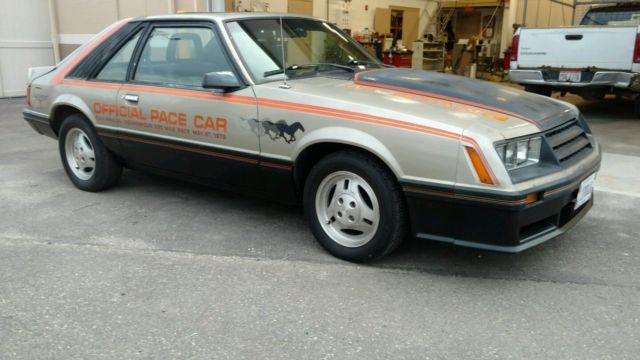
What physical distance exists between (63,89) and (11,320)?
111 inches

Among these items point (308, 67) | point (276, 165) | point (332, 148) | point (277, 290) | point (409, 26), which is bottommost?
point (277, 290)

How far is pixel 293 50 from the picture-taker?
4355mm

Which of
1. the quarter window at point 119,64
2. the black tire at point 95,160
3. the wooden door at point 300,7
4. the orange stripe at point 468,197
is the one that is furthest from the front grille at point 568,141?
the wooden door at point 300,7

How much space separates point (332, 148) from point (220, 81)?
2.94ft

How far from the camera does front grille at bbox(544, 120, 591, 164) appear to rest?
344cm

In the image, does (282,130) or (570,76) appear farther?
(570,76)

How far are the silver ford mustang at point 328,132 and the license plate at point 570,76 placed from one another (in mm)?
5710

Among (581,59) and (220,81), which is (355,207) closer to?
(220,81)

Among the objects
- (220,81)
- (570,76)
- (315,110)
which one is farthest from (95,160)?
(570,76)

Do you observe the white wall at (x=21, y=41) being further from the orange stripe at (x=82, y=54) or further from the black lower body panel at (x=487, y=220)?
the black lower body panel at (x=487, y=220)

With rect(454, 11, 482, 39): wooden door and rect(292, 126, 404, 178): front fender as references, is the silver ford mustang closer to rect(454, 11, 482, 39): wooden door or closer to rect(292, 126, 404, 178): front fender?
rect(292, 126, 404, 178): front fender

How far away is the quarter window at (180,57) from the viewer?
4254 millimetres

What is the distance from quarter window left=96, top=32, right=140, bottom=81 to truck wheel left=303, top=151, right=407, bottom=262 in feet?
6.93

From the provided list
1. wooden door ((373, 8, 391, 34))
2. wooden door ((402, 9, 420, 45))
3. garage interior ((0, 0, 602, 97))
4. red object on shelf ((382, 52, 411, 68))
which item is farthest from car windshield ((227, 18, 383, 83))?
wooden door ((402, 9, 420, 45))
